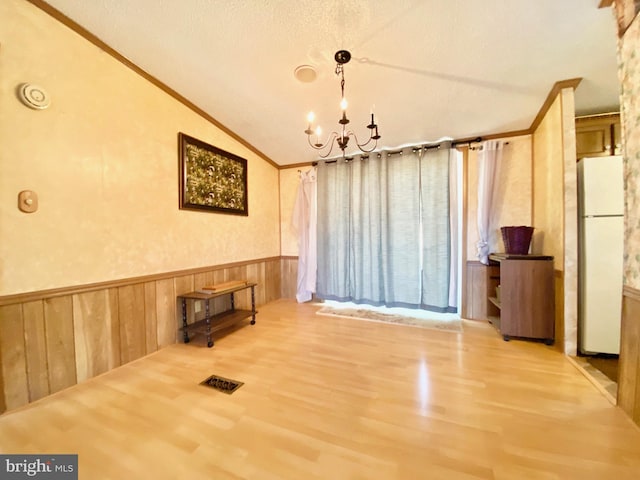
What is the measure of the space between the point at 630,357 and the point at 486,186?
207 cm

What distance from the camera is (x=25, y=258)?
1.62m

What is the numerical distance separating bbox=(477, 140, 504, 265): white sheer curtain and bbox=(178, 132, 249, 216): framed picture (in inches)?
124

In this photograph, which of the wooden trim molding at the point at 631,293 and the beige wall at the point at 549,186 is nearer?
the wooden trim molding at the point at 631,293

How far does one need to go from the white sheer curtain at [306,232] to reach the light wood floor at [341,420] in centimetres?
179

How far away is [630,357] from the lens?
4.66 ft

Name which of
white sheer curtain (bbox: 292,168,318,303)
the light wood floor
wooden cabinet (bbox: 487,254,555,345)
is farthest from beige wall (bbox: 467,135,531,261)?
white sheer curtain (bbox: 292,168,318,303)

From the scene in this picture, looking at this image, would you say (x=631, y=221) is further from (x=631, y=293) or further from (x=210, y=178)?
(x=210, y=178)

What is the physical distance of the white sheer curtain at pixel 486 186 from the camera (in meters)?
2.97

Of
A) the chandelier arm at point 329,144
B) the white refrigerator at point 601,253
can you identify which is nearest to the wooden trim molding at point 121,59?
the chandelier arm at point 329,144

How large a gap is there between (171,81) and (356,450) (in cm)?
331

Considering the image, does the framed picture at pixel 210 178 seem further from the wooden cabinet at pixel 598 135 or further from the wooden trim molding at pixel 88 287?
the wooden cabinet at pixel 598 135

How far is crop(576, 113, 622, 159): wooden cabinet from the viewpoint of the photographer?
242 cm

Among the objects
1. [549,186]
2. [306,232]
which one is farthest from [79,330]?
[549,186]

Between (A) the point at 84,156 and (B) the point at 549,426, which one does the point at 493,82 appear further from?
(A) the point at 84,156
